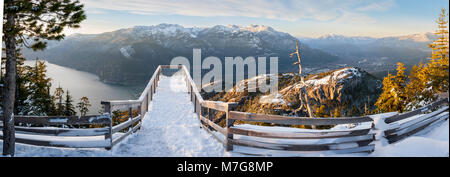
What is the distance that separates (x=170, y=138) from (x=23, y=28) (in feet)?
12.1

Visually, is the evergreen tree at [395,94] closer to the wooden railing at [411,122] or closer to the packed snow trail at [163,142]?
the wooden railing at [411,122]

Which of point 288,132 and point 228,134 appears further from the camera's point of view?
point 228,134

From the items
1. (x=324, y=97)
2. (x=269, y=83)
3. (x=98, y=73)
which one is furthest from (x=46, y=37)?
(x=98, y=73)

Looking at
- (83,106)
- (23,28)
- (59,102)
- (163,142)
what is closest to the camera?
(23,28)

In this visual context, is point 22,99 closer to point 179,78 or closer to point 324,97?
point 179,78

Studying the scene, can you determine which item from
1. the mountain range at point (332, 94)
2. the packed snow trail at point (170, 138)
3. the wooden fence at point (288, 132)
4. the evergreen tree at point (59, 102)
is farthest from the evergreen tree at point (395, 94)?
the mountain range at point (332, 94)

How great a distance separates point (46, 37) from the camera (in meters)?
4.52

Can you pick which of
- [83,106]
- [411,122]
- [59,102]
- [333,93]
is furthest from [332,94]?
[411,122]

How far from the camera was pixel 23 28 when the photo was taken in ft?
13.8

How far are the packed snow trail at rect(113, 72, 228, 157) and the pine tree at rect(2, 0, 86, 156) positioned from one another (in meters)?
1.89

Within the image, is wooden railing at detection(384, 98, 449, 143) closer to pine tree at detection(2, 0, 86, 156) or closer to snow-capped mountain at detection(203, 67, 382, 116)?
pine tree at detection(2, 0, 86, 156)

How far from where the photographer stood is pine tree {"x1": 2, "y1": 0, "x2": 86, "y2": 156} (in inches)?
157

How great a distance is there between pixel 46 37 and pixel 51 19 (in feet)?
1.15

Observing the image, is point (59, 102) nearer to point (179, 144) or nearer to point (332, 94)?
point (179, 144)
